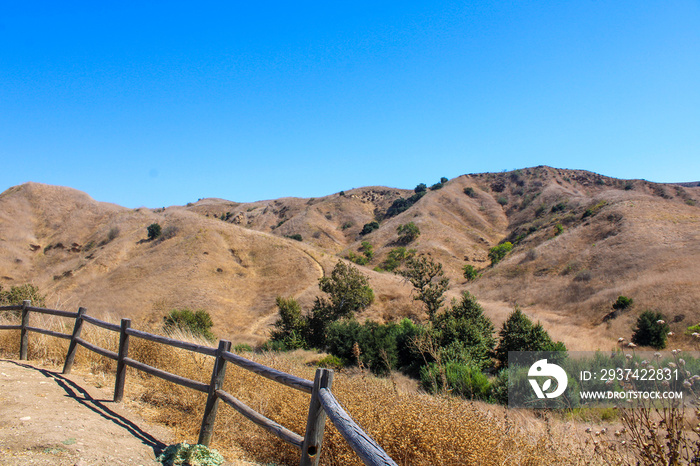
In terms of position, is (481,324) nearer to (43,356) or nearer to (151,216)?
(43,356)

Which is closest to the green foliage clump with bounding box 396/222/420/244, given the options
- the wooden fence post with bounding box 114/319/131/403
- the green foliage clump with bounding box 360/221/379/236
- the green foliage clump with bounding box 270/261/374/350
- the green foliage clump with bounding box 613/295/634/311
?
the green foliage clump with bounding box 360/221/379/236

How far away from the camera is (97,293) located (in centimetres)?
3531

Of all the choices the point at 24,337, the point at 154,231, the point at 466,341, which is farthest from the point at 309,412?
the point at 154,231

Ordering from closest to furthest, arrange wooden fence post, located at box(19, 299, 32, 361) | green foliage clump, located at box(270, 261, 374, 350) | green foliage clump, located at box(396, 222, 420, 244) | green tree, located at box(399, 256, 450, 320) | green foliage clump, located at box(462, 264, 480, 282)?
wooden fence post, located at box(19, 299, 32, 361)
green tree, located at box(399, 256, 450, 320)
green foliage clump, located at box(270, 261, 374, 350)
green foliage clump, located at box(462, 264, 480, 282)
green foliage clump, located at box(396, 222, 420, 244)

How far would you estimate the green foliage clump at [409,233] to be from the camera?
56.9 metres

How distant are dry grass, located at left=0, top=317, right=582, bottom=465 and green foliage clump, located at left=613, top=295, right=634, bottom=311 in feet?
80.7

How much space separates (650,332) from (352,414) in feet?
75.7

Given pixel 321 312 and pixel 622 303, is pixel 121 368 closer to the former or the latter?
pixel 321 312

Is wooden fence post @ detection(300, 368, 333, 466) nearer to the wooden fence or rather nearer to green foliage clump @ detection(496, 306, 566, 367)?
the wooden fence

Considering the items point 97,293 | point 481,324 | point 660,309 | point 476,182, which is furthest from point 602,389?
point 476,182

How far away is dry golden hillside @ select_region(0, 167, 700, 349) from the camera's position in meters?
29.8

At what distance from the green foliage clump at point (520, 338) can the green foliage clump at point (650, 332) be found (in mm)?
8111

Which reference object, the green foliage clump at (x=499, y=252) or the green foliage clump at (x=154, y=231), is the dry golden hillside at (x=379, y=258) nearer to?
the green foliage clump at (x=154, y=231)

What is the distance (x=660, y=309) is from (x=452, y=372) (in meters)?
21.5
